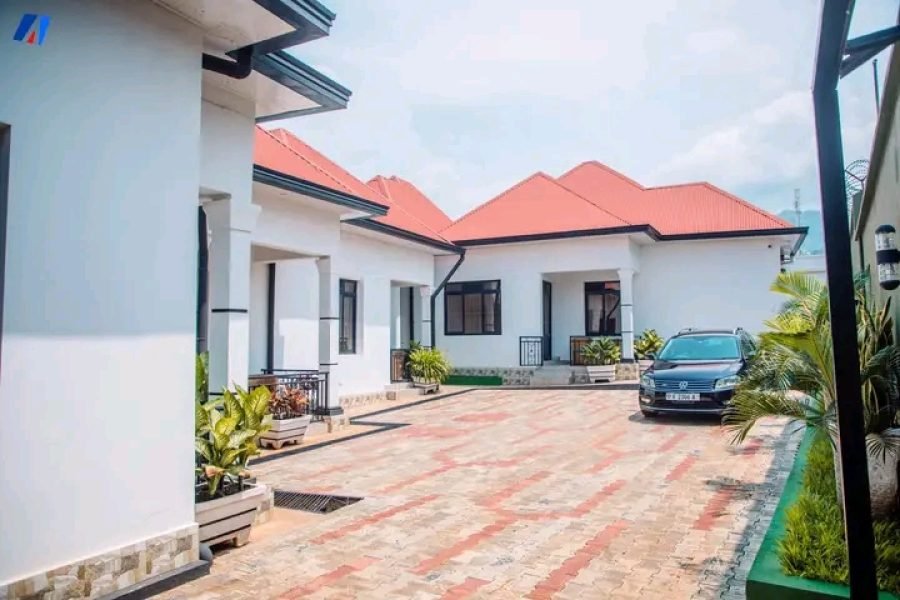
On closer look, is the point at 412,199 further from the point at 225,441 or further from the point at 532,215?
the point at 225,441

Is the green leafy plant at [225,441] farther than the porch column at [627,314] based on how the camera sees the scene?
No

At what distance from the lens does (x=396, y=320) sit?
1767cm

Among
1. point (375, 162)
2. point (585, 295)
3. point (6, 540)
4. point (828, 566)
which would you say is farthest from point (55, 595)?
point (375, 162)

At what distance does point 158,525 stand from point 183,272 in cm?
163

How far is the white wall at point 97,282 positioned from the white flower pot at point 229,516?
0.25m

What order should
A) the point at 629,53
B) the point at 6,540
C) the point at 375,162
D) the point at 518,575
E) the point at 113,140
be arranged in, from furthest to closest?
the point at 375,162 < the point at 629,53 < the point at 518,575 < the point at 113,140 < the point at 6,540

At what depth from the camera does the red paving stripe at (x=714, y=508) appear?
5.14 meters

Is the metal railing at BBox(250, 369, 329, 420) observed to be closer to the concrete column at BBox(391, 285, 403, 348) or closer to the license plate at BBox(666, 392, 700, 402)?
the license plate at BBox(666, 392, 700, 402)

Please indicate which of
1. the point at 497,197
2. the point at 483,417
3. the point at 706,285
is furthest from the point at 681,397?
the point at 497,197

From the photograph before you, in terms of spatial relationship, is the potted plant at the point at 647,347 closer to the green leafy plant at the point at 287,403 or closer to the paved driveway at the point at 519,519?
the paved driveway at the point at 519,519

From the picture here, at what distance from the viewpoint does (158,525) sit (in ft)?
13.0

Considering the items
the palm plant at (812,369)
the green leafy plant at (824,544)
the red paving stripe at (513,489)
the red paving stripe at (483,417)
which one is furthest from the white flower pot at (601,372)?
the green leafy plant at (824,544)

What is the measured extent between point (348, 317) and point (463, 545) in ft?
32.6

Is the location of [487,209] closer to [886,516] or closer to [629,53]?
[629,53]
